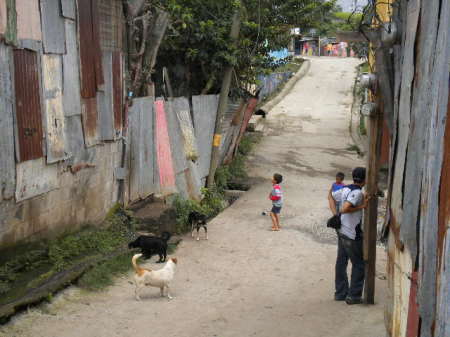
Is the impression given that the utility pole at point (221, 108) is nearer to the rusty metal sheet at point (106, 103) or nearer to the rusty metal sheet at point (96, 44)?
the rusty metal sheet at point (106, 103)

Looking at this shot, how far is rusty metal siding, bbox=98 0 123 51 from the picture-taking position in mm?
9414

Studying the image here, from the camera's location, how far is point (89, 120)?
9047 mm

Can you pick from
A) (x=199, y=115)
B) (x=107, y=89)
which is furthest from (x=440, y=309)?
(x=199, y=115)

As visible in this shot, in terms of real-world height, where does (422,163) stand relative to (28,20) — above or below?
below

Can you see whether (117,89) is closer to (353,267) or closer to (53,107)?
(53,107)

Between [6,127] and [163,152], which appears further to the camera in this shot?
[163,152]

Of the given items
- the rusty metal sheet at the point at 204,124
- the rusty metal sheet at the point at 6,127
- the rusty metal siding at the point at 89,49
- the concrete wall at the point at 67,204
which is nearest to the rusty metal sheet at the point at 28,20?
the rusty metal sheet at the point at 6,127

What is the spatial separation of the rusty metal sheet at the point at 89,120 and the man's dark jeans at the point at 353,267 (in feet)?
13.5

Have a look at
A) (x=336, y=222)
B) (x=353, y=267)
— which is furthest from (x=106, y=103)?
(x=353, y=267)

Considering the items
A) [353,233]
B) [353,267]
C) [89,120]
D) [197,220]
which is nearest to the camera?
[353,233]

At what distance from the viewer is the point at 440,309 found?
10.8 ft

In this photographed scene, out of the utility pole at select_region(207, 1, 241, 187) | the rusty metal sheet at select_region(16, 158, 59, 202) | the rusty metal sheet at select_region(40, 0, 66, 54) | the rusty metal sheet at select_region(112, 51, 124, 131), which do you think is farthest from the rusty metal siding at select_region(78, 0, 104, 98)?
the utility pole at select_region(207, 1, 241, 187)

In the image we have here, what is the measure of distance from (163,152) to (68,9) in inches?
151

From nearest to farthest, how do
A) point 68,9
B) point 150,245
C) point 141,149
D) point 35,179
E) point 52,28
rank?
point 35,179 → point 52,28 → point 68,9 → point 150,245 → point 141,149
